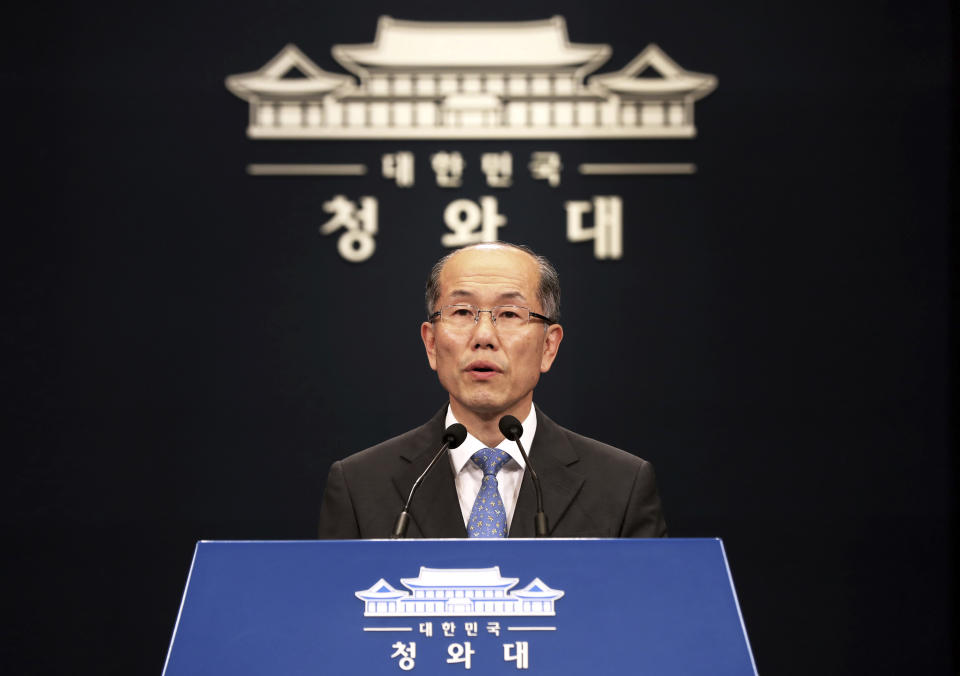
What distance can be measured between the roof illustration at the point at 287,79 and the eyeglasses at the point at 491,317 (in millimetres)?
1742

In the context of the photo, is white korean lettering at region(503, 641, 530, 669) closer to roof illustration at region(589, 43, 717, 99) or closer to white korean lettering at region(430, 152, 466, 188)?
white korean lettering at region(430, 152, 466, 188)

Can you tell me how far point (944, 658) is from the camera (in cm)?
324

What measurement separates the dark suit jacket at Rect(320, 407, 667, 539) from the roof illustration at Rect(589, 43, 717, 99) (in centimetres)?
173

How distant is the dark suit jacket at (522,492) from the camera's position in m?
1.76

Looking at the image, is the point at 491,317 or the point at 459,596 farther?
the point at 491,317

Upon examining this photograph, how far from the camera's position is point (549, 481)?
5.99ft

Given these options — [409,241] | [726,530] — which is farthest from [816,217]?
[409,241]

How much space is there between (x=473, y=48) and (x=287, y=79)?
593 millimetres

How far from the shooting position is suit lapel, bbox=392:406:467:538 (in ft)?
5.70

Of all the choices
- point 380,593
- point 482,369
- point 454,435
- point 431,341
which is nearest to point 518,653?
point 380,593

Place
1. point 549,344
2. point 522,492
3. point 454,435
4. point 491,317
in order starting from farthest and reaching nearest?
point 549,344, point 491,317, point 522,492, point 454,435

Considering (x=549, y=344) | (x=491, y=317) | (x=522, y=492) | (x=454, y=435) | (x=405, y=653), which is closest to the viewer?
(x=405, y=653)

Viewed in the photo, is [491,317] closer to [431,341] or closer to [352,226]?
[431,341]

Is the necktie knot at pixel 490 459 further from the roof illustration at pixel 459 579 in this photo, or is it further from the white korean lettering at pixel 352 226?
the white korean lettering at pixel 352 226
